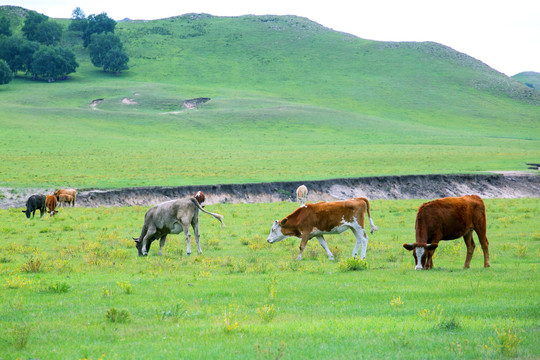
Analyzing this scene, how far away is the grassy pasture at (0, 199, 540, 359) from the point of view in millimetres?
7621

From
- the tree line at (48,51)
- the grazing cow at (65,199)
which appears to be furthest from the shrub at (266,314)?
the tree line at (48,51)

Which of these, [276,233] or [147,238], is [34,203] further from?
[276,233]

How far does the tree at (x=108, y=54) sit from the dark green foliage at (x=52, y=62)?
8.48 m

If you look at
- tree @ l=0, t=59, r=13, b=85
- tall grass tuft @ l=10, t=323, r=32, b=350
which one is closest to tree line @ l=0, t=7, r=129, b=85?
tree @ l=0, t=59, r=13, b=85

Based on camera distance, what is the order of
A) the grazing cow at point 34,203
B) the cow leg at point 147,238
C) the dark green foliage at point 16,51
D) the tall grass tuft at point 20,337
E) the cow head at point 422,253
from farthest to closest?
the dark green foliage at point 16,51, the grazing cow at point 34,203, the cow leg at point 147,238, the cow head at point 422,253, the tall grass tuft at point 20,337

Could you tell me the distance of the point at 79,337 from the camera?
8320mm

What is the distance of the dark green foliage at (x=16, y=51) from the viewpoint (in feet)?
397

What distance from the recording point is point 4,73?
111812 millimetres

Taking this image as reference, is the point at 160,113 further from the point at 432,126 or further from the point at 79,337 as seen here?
the point at 79,337

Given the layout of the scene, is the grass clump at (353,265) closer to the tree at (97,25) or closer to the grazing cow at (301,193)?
the grazing cow at (301,193)

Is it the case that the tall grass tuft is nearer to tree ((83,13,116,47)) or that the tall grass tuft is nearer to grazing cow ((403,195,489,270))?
grazing cow ((403,195,489,270))

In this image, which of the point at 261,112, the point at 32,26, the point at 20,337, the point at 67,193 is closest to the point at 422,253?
the point at 20,337

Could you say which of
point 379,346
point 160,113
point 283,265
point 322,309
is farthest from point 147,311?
point 160,113

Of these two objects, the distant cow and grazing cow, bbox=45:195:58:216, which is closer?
grazing cow, bbox=45:195:58:216
